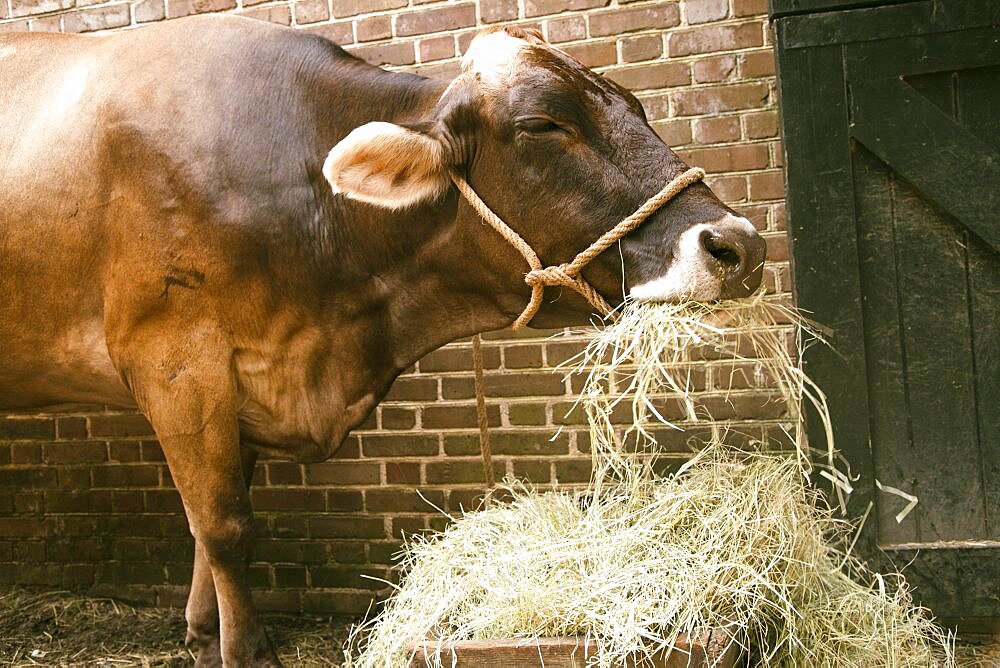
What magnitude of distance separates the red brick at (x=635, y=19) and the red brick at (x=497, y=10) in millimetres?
326

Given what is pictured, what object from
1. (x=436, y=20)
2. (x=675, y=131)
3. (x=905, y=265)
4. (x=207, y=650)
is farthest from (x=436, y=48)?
(x=207, y=650)

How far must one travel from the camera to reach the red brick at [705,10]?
3.61m

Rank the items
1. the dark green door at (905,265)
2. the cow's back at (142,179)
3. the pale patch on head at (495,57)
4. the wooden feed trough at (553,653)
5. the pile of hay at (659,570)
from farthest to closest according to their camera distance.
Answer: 1. the dark green door at (905,265)
2. the cow's back at (142,179)
3. the pale patch on head at (495,57)
4. the pile of hay at (659,570)
5. the wooden feed trough at (553,653)

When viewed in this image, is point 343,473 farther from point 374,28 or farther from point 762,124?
point 762,124

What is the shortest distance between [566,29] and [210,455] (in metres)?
2.14

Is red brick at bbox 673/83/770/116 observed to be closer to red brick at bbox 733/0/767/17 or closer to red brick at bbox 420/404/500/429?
red brick at bbox 733/0/767/17

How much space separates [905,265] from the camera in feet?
10.5

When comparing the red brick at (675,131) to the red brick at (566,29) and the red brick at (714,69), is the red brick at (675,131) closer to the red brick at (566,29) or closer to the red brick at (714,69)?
the red brick at (714,69)

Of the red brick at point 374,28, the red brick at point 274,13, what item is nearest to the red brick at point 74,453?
the red brick at point 274,13

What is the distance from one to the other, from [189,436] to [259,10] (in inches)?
83.3

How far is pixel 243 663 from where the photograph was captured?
293cm

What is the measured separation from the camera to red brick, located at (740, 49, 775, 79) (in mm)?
3588

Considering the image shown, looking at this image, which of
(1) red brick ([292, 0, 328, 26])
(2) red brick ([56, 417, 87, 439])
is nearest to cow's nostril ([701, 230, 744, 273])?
(1) red brick ([292, 0, 328, 26])

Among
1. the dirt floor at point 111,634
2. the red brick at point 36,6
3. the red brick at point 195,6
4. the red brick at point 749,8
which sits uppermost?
the red brick at point 36,6
